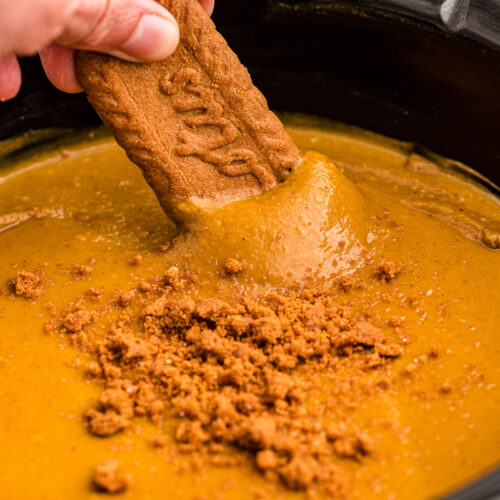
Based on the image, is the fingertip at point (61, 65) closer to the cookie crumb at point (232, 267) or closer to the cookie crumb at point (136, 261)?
the cookie crumb at point (136, 261)

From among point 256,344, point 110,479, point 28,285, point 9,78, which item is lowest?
point 28,285

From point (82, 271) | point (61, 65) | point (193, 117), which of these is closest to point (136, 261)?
point (82, 271)

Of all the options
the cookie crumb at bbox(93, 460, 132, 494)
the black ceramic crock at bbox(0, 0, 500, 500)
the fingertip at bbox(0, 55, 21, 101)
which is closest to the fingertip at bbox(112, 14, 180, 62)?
the fingertip at bbox(0, 55, 21, 101)

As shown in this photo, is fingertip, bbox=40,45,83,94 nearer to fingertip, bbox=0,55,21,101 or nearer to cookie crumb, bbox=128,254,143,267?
fingertip, bbox=0,55,21,101

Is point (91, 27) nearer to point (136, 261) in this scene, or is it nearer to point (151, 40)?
point (151, 40)

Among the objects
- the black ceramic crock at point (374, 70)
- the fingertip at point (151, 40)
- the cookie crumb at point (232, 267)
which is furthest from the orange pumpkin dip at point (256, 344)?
the fingertip at point (151, 40)

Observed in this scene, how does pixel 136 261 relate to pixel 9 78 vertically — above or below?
below
